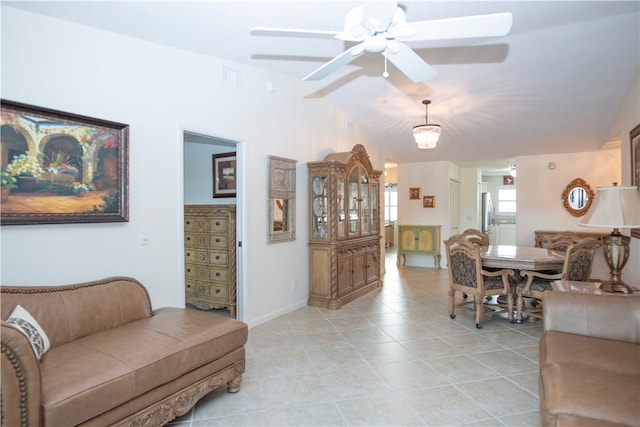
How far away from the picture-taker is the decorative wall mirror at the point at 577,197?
649 cm

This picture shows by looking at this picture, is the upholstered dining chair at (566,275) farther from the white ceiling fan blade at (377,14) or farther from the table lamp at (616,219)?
the white ceiling fan blade at (377,14)

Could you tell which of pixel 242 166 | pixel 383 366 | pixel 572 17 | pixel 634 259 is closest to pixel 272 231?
pixel 242 166

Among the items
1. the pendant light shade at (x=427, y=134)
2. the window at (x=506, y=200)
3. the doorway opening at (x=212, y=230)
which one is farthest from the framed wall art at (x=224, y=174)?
the window at (x=506, y=200)

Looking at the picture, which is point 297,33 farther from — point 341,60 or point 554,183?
point 554,183

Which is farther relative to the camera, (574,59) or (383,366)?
(574,59)

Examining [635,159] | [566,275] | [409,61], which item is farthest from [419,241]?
[409,61]

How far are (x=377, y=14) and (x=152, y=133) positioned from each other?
2.09 m

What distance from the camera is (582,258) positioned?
12.7 feet

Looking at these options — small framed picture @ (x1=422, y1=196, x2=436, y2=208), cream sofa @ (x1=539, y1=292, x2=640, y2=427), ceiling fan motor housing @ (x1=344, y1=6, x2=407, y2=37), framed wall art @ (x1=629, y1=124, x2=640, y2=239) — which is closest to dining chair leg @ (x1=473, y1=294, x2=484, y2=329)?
cream sofa @ (x1=539, y1=292, x2=640, y2=427)

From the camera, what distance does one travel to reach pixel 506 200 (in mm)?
10844

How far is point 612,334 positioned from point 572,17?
2.59 meters

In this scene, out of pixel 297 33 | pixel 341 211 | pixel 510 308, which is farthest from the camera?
pixel 341 211

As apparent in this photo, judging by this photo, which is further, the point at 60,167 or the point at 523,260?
the point at 523,260

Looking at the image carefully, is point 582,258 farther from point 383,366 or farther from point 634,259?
point 383,366
